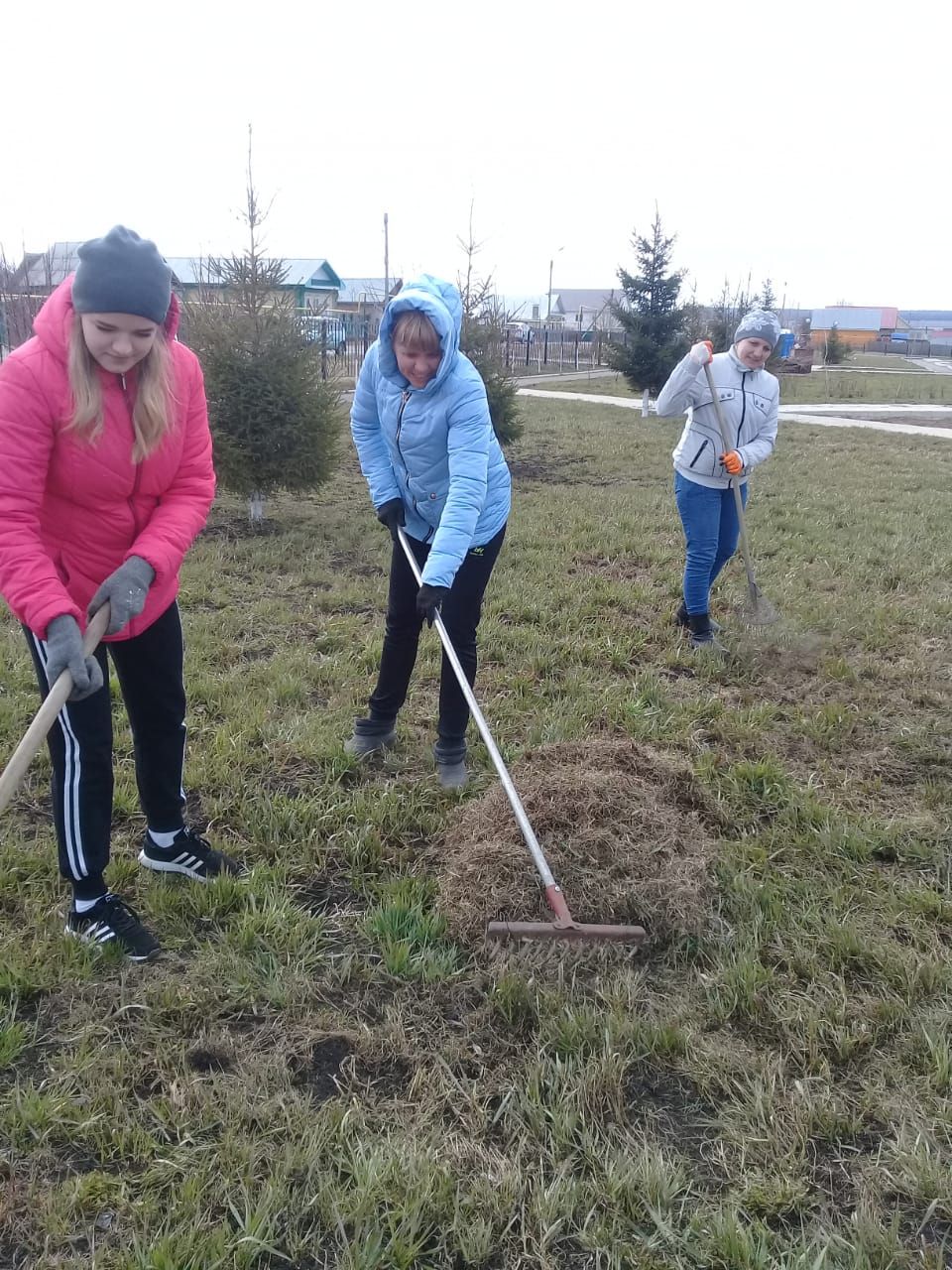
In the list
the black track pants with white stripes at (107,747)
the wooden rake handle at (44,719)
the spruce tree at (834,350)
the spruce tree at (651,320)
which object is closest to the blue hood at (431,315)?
the black track pants with white stripes at (107,747)

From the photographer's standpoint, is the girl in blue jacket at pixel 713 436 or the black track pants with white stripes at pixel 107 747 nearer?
the black track pants with white stripes at pixel 107 747

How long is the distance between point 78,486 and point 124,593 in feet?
1.00

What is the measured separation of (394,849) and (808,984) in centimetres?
140

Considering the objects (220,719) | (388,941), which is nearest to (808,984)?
(388,941)

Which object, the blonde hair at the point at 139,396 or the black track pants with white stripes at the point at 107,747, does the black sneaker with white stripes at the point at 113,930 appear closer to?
the black track pants with white stripes at the point at 107,747

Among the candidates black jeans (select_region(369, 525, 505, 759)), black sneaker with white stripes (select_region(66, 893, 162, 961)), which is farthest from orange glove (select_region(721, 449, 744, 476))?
black sneaker with white stripes (select_region(66, 893, 162, 961))

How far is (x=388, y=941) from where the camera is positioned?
9.07ft

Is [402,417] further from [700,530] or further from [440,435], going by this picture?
[700,530]

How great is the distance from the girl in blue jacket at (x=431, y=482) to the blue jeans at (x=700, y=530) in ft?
6.11

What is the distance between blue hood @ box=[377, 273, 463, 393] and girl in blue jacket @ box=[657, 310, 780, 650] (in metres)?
2.24

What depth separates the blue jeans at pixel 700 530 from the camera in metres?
5.25

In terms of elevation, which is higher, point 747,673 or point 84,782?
point 84,782

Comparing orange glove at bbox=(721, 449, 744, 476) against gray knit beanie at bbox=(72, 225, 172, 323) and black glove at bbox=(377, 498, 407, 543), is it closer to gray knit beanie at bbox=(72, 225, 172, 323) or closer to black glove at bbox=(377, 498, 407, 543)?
black glove at bbox=(377, 498, 407, 543)

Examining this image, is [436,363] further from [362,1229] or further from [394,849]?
[362,1229]
